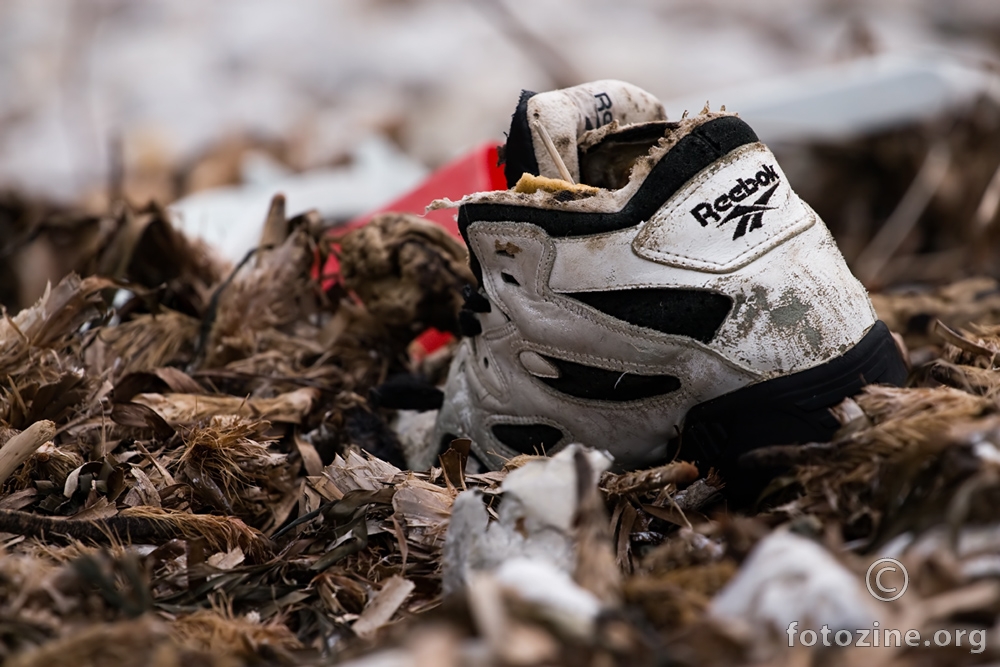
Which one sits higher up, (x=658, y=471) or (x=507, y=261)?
(x=507, y=261)

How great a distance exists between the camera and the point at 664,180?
1.11m

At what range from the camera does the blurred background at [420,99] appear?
3148mm

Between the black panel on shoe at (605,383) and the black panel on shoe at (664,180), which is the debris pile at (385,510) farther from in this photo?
the black panel on shoe at (664,180)

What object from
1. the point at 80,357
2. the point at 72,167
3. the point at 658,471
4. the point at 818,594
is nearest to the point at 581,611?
the point at 818,594

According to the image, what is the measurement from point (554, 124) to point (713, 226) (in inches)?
A: 11.0

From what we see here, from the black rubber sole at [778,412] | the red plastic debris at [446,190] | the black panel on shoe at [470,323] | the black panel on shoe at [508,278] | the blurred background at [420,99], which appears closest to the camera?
the black rubber sole at [778,412]

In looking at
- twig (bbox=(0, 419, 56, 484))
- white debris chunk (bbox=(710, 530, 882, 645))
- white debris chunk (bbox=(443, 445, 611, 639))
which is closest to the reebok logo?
white debris chunk (bbox=(443, 445, 611, 639))

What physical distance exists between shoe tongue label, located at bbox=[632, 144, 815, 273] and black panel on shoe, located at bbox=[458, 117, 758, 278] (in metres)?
0.01

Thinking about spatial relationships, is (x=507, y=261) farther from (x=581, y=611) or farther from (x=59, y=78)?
(x=59, y=78)

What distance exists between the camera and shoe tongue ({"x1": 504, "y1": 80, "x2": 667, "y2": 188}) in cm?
126

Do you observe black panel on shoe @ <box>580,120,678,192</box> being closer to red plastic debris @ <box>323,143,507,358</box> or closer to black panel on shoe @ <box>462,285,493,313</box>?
black panel on shoe @ <box>462,285,493,313</box>

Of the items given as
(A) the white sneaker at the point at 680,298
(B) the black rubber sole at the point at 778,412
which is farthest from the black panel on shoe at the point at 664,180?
Answer: (B) the black rubber sole at the point at 778,412

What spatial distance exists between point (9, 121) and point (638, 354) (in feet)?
15.3

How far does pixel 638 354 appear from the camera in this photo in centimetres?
115
